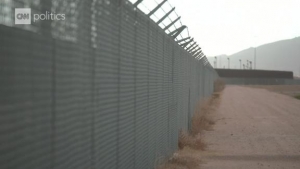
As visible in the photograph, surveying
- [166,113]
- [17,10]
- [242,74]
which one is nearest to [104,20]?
[17,10]

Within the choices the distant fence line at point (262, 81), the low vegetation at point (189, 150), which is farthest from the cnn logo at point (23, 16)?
the distant fence line at point (262, 81)

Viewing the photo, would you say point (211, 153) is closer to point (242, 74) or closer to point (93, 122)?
point (93, 122)

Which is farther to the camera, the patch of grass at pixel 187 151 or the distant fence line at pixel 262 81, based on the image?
the distant fence line at pixel 262 81

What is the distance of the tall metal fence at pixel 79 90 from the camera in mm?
2158

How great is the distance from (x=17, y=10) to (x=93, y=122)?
1.37 meters

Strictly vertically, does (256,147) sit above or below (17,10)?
below

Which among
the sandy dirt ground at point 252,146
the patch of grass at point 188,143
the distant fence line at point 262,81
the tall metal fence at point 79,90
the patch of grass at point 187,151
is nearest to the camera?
the tall metal fence at point 79,90

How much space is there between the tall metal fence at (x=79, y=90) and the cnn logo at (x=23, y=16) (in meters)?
0.04

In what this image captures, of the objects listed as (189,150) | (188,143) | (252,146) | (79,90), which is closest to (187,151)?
(189,150)

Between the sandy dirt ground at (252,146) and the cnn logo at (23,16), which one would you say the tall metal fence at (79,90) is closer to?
the cnn logo at (23,16)

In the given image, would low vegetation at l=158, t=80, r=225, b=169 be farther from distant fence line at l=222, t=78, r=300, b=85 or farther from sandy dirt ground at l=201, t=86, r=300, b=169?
distant fence line at l=222, t=78, r=300, b=85

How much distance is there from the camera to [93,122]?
3.36 metres

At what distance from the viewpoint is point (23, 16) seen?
2.25 metres

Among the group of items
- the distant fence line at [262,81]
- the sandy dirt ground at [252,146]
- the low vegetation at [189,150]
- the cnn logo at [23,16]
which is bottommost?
the sandy dirt ground at [252,146]
